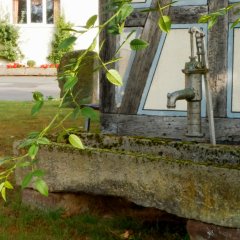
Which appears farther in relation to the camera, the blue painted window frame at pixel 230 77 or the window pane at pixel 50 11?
the window pane at pixel 50 11

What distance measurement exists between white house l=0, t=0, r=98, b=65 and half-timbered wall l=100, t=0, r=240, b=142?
768 inches

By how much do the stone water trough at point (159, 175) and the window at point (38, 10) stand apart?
21057 millimetres

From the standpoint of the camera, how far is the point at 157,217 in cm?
351

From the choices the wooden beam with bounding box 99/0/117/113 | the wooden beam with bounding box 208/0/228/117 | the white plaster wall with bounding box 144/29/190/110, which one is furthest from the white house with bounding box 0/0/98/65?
the wooden beam with bounding box 208/0/228/117

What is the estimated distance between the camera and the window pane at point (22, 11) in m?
24.3

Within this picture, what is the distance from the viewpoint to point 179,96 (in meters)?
3.32

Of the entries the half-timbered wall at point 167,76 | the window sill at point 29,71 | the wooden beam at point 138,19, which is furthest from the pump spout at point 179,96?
the window sill at point 29,71

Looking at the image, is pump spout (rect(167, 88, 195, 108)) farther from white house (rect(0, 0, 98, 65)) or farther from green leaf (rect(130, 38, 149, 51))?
white house (rect(0, 0, 98, 65))

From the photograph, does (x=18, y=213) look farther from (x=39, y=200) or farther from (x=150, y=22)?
(x=150, y=22)

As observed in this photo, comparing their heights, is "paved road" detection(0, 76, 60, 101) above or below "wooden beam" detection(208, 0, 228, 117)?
below

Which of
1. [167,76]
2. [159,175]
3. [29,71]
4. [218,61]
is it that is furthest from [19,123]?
[29,71]

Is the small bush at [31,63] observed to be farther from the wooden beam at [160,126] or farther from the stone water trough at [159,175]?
the stone water trough at [159,175]

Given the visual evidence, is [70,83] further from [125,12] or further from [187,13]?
[187,13]

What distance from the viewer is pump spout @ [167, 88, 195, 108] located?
3.24m
